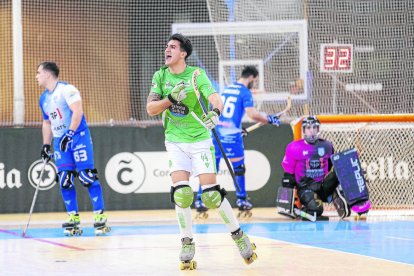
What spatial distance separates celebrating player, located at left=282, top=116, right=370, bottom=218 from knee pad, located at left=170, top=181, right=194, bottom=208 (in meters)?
5.12

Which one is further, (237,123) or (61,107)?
(237,123)

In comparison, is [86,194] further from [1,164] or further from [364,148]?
[364,148]

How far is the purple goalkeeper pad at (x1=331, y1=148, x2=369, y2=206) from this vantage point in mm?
12039

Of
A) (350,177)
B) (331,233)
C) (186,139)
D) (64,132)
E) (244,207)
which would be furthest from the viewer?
(244,207)

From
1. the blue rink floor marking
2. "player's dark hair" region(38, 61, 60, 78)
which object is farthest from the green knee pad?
"player's dark hair" region(38, 61, 60, 78)

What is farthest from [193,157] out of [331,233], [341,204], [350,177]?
[341,204]

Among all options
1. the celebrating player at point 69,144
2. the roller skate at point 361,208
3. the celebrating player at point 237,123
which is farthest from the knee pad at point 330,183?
the celebrating player at point 69,144

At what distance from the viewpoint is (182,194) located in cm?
714

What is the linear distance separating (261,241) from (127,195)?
18.7 feet

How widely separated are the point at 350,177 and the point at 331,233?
7.24ft

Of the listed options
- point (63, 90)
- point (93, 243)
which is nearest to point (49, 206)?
point (63, 90)

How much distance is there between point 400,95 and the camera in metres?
15.7

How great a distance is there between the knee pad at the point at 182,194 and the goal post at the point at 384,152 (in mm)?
6614

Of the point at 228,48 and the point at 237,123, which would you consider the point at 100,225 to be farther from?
the point at 228,48
